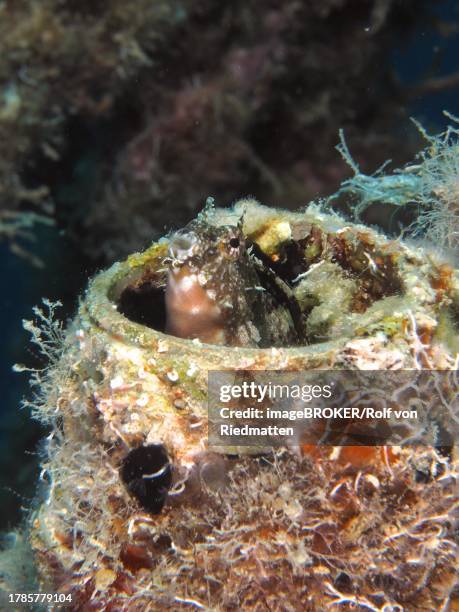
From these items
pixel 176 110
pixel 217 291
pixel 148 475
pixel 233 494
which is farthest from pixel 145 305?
pixel 176 110

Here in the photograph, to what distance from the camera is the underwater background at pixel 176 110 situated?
450cm

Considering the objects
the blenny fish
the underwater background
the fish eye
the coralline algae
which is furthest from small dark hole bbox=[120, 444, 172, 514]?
the underwater background

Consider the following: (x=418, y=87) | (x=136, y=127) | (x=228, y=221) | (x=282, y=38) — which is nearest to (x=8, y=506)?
(x=136, y=127)

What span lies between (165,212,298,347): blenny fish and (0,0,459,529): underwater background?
1855 millimetres

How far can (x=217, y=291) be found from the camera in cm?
276

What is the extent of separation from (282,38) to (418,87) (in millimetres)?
2418

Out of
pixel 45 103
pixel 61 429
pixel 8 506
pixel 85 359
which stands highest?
pixel 45 103

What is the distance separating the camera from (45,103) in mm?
4551

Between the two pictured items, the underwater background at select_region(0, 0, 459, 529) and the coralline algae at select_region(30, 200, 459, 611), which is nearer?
the coralline algae at select_region(30, 200, 459, 611)

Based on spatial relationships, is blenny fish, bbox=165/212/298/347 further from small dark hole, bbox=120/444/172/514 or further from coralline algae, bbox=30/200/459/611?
small dark hole, bbox=120/444/172/514

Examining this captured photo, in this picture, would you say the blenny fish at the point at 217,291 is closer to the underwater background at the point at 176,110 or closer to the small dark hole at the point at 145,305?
the small dark hole at the point at 145,305

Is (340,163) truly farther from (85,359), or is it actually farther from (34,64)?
(85,359)

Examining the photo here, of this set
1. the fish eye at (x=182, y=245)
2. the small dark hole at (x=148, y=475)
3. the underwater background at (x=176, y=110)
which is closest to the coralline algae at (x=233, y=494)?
the small dark hole at (x=148, y=475)

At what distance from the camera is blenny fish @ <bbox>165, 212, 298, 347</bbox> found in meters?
2.63
